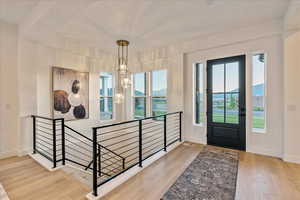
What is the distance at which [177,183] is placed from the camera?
2.22m

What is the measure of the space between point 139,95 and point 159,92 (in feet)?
3.02

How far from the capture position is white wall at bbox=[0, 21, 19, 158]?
311 centimetres

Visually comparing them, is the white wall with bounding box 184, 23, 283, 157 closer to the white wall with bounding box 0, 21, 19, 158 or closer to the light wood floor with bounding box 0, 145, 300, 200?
the light wood floor with bounding box 0, 145, 300, 200

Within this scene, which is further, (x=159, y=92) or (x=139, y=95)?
(x=139, y=95)

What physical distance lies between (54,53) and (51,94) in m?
1.08

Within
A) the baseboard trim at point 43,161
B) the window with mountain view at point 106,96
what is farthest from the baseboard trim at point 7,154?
the window with mountain view at point 106,96

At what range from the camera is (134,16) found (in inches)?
108

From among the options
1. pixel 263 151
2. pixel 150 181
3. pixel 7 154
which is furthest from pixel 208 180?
pixel 7 154

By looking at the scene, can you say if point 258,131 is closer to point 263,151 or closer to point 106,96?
point 263,151

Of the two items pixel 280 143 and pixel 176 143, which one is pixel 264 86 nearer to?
pixel 280 143

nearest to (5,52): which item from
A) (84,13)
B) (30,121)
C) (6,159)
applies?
(30,121)

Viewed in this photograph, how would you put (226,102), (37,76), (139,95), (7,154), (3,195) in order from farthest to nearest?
(139,95) → (226,102) → (37,76) → (7,154) → (3,195)

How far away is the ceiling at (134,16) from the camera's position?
2428 mm

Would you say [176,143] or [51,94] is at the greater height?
[51,94]
